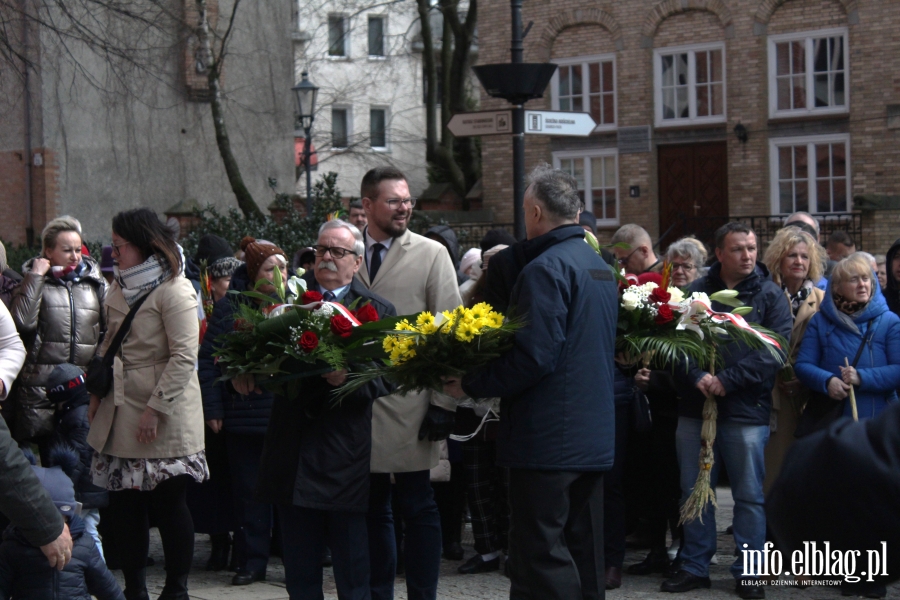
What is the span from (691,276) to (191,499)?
3.62 metres

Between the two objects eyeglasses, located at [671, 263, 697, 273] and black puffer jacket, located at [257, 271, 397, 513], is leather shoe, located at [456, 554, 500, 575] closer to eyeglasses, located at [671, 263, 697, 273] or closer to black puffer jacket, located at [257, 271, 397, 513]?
black puffer jacket, located at [257, 271, 397, 513]

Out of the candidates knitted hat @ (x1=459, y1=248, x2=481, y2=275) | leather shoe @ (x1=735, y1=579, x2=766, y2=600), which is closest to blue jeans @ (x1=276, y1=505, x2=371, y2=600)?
leather shoe @ (x1=735, y1=579, x2=766, y2=600)

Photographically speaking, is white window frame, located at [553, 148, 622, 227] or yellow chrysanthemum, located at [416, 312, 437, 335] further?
white window frame, located at [553, 148, 622, 227]

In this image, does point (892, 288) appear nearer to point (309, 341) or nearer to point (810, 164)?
point (309, 341)

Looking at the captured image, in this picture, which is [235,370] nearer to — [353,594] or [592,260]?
[353,594]

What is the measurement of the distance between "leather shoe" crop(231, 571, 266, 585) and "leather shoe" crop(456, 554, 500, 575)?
4.09 feet

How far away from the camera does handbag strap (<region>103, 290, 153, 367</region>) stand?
5.81 m

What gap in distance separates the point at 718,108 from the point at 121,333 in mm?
22651

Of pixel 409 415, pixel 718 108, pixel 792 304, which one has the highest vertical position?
pixel 718 108

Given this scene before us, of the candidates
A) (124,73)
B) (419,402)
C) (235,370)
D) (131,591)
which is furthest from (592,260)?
(124,73)

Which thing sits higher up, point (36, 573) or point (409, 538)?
point (36, 573)

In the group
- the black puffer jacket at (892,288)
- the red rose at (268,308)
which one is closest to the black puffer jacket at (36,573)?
the red rose at (268,308)

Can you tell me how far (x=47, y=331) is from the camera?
290 inches

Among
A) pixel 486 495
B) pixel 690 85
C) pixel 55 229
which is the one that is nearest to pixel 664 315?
pixel 486 495
